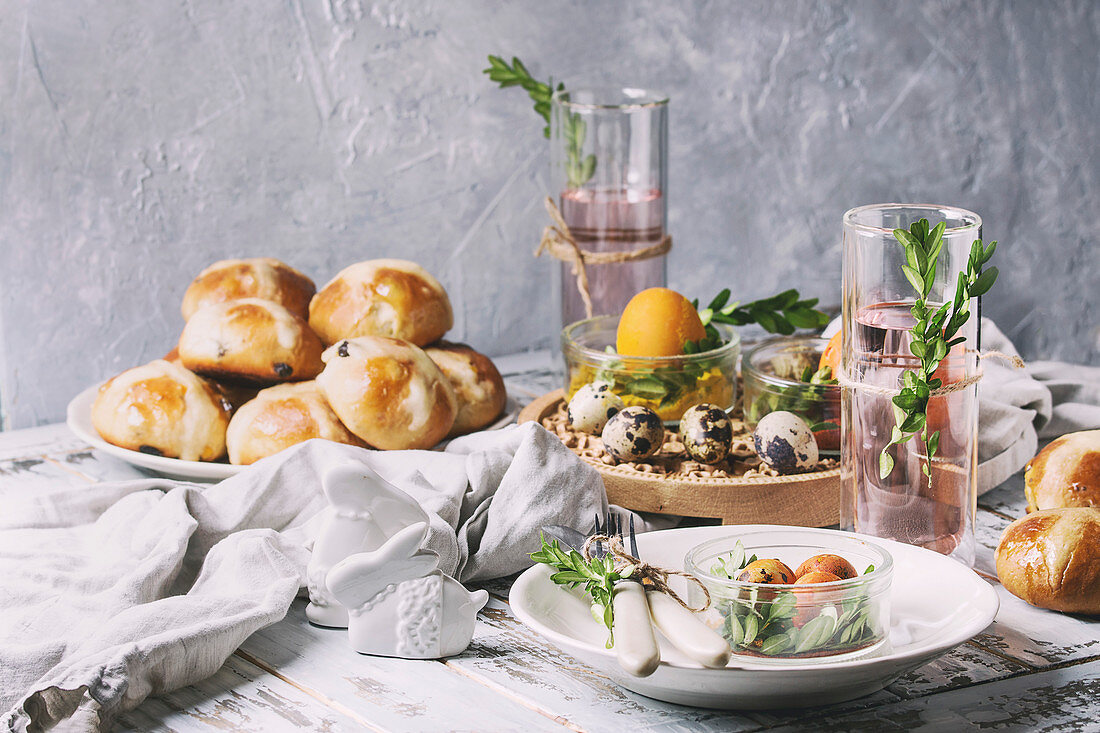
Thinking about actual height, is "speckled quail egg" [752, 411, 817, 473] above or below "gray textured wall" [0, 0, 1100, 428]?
below

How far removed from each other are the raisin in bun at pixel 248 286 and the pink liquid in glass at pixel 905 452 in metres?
0.63

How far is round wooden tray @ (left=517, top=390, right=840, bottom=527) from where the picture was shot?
95 centimetres

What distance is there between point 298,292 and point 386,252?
41 cm

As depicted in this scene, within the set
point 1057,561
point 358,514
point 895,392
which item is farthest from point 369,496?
point 1057,561

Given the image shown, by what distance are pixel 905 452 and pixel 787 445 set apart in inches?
5.4

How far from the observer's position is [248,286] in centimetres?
121

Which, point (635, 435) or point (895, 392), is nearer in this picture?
point (895, 392)

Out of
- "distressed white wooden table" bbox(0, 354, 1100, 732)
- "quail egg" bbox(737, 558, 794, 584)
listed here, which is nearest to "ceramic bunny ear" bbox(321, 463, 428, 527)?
"distressed white wooden table" bbox(0, 354, 1100, 732)

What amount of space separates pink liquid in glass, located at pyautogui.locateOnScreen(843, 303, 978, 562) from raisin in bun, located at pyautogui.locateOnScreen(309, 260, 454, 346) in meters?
0.49

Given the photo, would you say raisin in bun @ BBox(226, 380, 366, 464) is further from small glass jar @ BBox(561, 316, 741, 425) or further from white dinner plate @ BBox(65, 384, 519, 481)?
small glass jar @ BBox(561, 316, 741, 425)

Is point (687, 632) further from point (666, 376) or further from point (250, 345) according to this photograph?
point (250, 345)

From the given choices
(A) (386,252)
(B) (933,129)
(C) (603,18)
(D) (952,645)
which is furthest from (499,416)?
(B) (933,129)

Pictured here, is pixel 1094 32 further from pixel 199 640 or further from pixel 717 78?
pixel 199 640

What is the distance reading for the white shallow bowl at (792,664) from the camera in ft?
2.07
